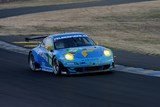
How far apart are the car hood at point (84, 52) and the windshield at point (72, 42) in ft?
1.67

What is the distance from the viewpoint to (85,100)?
14070mm

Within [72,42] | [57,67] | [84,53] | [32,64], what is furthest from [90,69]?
[32,64]

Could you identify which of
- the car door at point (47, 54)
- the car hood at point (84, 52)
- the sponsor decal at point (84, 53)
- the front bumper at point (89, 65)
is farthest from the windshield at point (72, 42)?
the front bumper at point (89, 65)

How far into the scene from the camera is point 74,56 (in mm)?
19078

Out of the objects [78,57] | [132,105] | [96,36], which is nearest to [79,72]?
[78,57]

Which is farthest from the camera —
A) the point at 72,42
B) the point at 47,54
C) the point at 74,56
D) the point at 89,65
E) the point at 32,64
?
the point at 32,64

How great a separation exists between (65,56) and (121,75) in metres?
1.76

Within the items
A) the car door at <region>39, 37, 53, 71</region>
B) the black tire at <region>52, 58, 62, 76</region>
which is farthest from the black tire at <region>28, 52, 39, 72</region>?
the black tire at <region>52, 58, 62, 76</region>

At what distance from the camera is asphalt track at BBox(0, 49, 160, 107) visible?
13734 millimetres

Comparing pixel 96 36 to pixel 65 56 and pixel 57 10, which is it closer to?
pixel 65 56

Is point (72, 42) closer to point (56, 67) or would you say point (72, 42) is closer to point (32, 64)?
point (56, 67)

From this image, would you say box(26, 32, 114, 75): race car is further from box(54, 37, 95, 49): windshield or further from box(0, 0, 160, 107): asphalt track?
box(0, 0, 160, 107): asphalt track

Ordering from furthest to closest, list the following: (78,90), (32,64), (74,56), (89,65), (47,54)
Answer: (32,64) → (47,54) → (74,56) → (89,65) → (78,90)

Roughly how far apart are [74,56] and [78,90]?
132 inches
